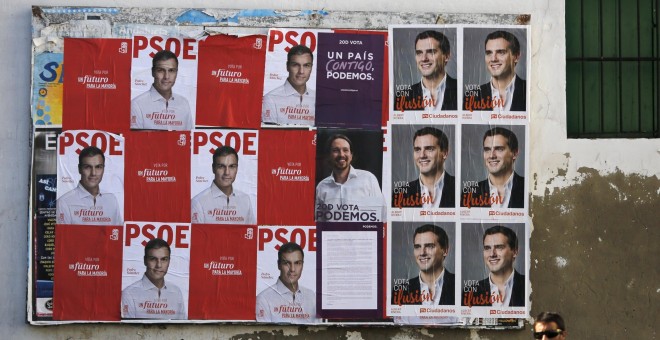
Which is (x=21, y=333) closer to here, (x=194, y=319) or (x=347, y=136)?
(x=194, y=319)

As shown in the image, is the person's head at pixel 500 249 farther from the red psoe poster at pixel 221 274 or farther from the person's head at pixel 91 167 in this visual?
the person's head at pixel 91 167

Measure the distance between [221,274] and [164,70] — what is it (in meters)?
1.84

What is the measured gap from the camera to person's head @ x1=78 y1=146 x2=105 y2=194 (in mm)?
8961

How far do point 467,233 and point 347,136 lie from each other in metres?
1.36

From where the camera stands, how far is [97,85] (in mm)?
8992

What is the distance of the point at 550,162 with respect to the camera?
9258mm

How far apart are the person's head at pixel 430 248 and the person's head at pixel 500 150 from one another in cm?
72

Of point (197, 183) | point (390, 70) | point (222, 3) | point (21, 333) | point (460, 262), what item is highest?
point (222, 3)

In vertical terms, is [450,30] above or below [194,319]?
above

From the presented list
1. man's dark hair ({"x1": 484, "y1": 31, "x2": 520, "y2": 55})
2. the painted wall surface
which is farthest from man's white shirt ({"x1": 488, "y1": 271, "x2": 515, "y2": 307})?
man's dark hair ({"x1": 484, "y1": 31, "x2": 520, "y2": 55})

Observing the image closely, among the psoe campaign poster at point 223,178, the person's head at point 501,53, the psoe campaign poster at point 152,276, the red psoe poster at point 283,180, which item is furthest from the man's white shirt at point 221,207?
the person's head at point 501,53

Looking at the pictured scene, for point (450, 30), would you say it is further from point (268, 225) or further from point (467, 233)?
point (268, 225)

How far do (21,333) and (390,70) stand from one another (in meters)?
3.95

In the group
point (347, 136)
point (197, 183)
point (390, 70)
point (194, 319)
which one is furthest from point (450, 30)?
point (194, 319)
